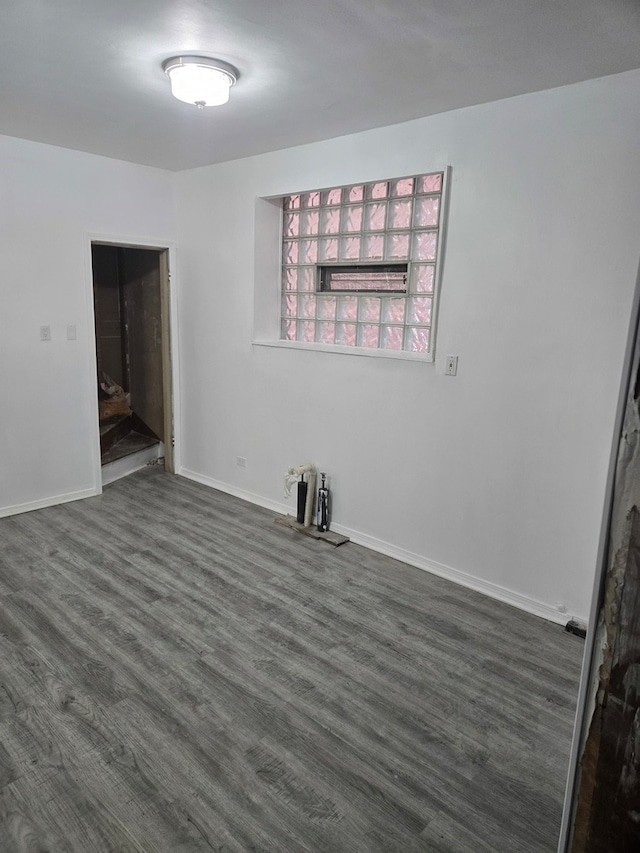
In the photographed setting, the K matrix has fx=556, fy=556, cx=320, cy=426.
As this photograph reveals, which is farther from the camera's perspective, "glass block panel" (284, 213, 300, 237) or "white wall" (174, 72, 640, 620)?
"glass block panel" (284, 213, 300, 237)

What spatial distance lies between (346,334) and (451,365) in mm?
916

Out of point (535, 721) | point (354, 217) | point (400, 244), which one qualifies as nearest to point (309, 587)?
point (535, 721)

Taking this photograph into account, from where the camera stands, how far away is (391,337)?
11.3 feet

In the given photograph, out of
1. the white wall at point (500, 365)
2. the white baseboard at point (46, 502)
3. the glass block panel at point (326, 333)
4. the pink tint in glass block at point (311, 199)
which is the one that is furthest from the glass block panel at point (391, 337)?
the white baseboard at point (46, 502)

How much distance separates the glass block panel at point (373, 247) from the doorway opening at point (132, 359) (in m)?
1.95

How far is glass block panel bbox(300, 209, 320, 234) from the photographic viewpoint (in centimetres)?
376

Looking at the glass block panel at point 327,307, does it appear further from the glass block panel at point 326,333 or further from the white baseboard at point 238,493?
the white baseboard at point 238,493

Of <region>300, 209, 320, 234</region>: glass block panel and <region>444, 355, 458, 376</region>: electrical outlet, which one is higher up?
<region>300, 209, 320, 234</region>: glass block panel

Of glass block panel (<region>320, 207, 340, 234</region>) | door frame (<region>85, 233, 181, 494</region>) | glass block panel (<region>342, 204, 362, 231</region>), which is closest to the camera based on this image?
glass block panel (<region>342, 204, 362, 231</region>)

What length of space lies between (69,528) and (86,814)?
231 cm

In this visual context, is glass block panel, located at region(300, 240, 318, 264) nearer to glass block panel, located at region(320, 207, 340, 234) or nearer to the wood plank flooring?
glass block panel, located at region(320, 207, 340, 234)

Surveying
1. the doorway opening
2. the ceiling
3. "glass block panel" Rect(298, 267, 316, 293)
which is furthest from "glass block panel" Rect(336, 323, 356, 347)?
the doorway opening

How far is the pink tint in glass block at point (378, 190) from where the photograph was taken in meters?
3.32

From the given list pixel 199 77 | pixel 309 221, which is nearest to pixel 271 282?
pixel 309 221
